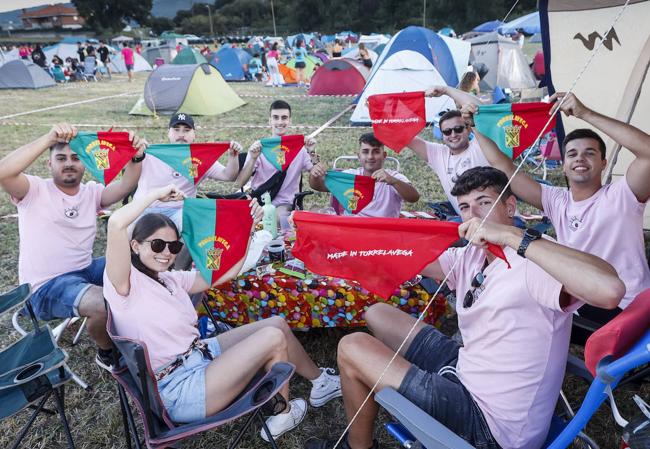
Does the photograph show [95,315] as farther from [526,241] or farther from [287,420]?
[526,241]

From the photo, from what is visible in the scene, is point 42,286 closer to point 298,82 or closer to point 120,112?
point 120,112

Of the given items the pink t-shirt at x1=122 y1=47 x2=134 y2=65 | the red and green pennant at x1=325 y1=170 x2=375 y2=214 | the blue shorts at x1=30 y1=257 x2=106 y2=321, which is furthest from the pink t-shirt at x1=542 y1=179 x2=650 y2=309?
the pink t-shirt at x1=122 y1=47 x2=134 y2=65

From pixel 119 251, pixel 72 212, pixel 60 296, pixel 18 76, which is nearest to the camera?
pixel 119 251

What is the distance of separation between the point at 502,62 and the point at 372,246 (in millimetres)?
14470

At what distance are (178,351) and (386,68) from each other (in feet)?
31.3

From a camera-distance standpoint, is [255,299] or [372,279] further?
[255,299]

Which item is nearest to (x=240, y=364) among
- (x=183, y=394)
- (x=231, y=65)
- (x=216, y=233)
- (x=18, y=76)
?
(x=183, y=394)

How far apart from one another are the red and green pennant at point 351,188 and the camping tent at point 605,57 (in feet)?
7.24

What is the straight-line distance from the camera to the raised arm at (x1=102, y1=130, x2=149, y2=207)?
11.8ft

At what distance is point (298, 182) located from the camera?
4.83 m

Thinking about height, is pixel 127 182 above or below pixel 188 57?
below

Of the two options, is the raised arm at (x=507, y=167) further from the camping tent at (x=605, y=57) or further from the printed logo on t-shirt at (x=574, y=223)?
the camping tent at (x=605, y=57)

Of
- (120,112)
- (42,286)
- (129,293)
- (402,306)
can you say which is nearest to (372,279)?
(402,306)

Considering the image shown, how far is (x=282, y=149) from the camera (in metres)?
4.35
